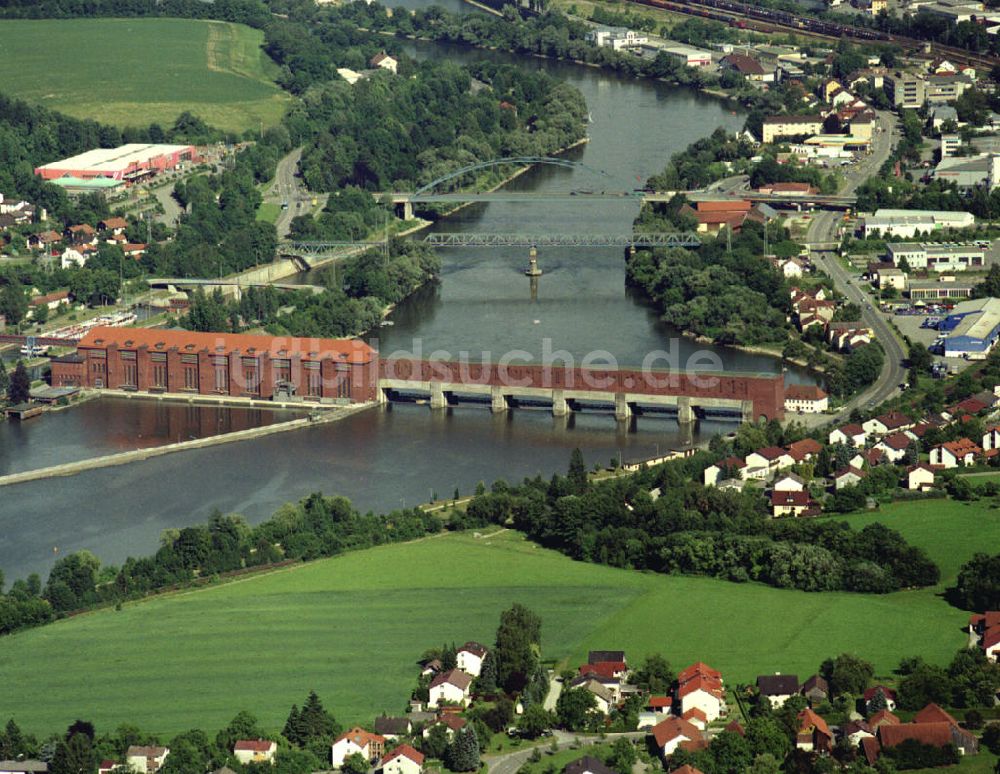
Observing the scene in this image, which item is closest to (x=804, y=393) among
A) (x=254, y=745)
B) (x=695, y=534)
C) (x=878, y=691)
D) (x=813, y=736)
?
(x=695, y=534)

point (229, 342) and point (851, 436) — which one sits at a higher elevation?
point (851, 436)

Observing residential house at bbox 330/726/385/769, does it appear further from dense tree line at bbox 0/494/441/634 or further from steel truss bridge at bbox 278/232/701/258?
steel truss bridge at bbox 278/232/701/258

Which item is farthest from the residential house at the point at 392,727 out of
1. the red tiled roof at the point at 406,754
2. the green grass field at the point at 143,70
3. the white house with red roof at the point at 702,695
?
the green grass field at the point at 143,70

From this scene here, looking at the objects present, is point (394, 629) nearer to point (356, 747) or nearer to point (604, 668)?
point (604, 668)

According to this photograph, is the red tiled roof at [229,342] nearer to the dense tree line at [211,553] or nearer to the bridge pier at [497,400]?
the bridge pier at [497,400]

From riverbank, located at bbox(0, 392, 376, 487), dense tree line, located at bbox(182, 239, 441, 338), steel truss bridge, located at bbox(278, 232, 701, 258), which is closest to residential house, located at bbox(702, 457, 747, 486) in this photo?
riverbank, located at bbox(0, 392, 376, 487)

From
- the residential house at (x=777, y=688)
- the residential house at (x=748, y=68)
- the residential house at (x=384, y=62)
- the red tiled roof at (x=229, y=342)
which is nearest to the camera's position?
the residential house at (x=777, y=688)

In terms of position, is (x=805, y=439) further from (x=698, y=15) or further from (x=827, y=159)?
(x=698, y=15)
